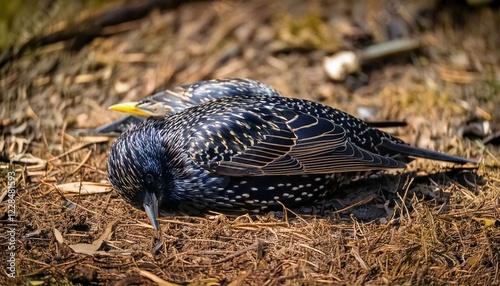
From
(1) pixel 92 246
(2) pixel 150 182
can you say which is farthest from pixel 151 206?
(1) pixel 92 246

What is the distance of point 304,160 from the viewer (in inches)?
187

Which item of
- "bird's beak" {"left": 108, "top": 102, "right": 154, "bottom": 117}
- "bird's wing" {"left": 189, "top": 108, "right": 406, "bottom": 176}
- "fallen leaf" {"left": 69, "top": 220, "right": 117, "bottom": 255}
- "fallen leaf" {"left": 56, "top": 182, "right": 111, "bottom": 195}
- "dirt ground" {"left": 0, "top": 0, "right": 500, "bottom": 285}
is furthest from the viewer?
"bird's beak" {"left": 108, "top": 102, "right": 154, "bottom": 117}

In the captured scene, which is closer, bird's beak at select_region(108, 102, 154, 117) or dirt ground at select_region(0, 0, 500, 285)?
dirt ground at select_region(0, 0, 500, 285)

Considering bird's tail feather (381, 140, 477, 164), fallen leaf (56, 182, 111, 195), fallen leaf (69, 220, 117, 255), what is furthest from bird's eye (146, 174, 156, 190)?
bird's tail feather (381, 140, 477, 164)

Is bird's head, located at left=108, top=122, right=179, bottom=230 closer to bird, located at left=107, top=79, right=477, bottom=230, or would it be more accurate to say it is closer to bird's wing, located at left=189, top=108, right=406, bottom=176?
bird, located at left=107, top=79, right=477, bottom=230

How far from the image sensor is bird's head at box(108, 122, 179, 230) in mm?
4621

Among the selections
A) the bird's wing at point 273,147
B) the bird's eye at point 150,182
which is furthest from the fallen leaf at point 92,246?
the bird's wing at point 273,147

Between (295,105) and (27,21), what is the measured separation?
3.65 metres

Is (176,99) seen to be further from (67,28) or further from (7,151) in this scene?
(67,28)

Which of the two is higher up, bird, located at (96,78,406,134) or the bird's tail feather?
bird, located at (96,78,406,134)

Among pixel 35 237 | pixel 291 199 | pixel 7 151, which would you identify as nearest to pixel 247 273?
pixel 291 199

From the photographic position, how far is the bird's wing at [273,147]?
4680 mm

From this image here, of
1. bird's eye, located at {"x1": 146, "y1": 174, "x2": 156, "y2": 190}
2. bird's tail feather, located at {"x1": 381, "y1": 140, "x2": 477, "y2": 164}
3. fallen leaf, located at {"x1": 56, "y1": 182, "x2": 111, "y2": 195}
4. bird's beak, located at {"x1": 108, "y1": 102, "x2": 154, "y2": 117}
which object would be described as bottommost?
bird's tail feather, located at {"x1": 381, "y1": 140, "x2": 477, "y2": 164}

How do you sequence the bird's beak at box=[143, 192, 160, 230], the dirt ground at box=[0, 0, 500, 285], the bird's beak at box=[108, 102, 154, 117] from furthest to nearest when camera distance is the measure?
the bird's beak at box=[108, 102, 154, 117]
the bird's beak at box=[143, 192, 160, 230]
the dirt ground at box=[0, 0, 500, 285]
